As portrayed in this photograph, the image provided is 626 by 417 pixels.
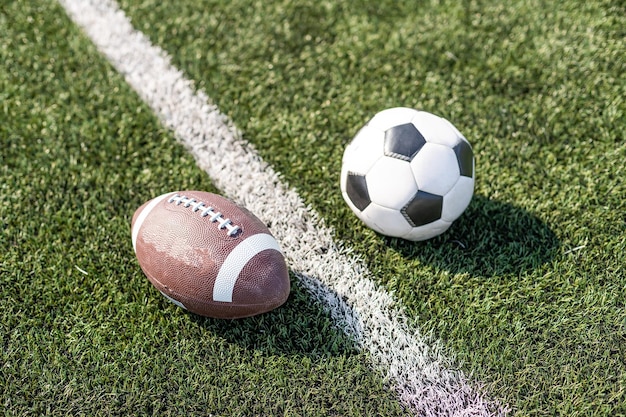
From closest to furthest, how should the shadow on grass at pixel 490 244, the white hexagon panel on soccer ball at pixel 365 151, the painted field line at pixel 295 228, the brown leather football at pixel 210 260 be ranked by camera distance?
the brown leather football at pixel 210 260
the painted field line at pixel 295 228
the white hexagon panel on soccer ball at pixel 365 151
the shadow on grass at pixel 490 244

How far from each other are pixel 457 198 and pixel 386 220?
35 cm

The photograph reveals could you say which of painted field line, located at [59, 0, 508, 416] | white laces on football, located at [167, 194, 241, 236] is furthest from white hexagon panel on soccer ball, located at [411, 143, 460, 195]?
white laces on football, located at [167, 194, 241, 236]

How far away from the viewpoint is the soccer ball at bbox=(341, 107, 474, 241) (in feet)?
9.28

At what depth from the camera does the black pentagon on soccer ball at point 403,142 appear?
2.84m

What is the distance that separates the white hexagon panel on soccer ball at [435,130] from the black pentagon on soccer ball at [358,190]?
1.19ft

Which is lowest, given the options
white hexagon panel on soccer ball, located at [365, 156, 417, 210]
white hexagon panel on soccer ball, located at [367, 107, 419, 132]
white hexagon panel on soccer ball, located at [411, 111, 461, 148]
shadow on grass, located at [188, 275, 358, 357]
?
shadow on grass, located at [188, 275, 358, 357]

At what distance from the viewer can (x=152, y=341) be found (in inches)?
114

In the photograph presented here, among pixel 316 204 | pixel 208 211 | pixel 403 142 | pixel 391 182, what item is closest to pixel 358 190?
pixel 391 182

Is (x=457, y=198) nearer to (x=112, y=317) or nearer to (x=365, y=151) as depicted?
(x=365, y=151)

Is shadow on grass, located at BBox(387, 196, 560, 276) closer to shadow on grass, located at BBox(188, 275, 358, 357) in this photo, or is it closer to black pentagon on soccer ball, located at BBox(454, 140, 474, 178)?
black pentagon on soccer ball, located at BBox(454, 140, 474, 178)

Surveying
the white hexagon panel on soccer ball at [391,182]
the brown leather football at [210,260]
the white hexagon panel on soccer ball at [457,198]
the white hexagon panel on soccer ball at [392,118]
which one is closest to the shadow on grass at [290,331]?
the brown leather football at [210,260]

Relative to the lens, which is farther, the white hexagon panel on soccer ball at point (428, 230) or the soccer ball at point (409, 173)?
the white hexagon panel on soccer ball at point (428, 230)

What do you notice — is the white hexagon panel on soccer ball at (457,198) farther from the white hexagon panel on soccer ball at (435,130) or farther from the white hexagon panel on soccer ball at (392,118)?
the white hexagon panel on soccer ball at (392,118)

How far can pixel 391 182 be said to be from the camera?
284 cm
